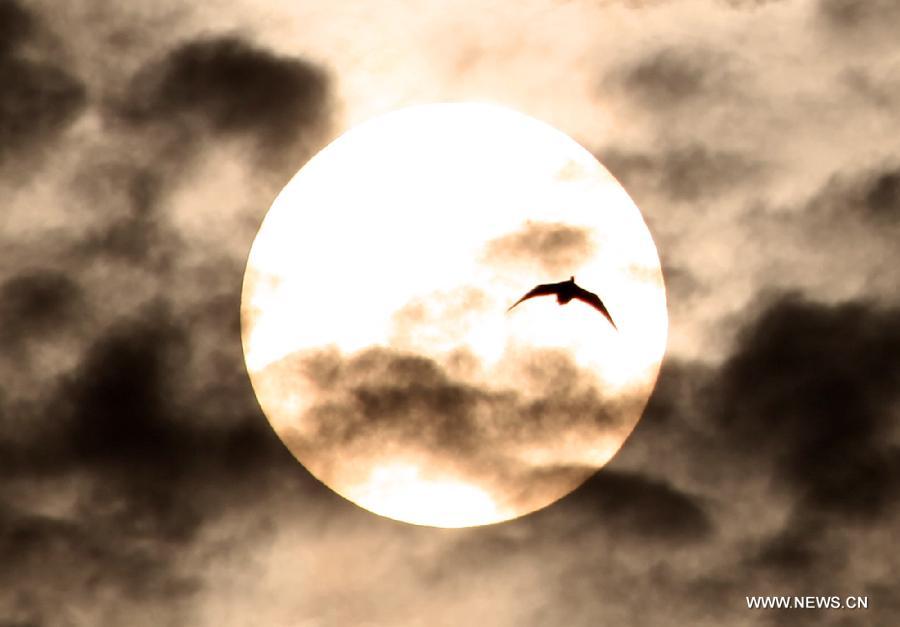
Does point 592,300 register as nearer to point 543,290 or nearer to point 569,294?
point 569,294

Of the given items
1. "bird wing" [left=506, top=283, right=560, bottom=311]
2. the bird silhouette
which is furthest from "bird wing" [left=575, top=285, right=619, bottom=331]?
"bird wing" [left=506, top=283, right=560, bottom=311]

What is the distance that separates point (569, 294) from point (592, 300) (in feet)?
5.86

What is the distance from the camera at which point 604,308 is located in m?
42.4

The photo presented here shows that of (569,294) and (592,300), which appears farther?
(592,300)

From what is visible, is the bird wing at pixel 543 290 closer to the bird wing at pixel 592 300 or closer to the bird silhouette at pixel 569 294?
the bird silhouette at pixel 569 294

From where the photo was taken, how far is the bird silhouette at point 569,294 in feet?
138

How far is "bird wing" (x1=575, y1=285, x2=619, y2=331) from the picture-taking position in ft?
138

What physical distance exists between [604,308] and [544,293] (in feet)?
10.5

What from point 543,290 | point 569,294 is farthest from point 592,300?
point 543,290

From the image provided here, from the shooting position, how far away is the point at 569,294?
4216cm

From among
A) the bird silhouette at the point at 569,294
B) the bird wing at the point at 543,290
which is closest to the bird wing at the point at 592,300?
the bird silhouette at the point at 569,294

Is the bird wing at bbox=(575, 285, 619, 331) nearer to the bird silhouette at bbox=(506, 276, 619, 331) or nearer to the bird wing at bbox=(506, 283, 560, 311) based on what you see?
the bird silhouette at bbox=(506, 276, 619, 331)

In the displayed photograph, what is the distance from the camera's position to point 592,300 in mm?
43250

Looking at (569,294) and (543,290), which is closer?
(569,294)
